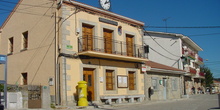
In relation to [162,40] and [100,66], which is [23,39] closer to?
[100,66]

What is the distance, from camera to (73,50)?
15.8 m

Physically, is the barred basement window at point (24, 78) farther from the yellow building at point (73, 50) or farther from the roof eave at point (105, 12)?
the roof eave at point (105, 12)

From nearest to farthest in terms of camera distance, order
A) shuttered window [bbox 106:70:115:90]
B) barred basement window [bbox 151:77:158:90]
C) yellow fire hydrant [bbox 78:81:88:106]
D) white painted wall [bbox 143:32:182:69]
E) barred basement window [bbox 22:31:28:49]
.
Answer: yellow fire hydrant [bbox 78:81:88:106] < shuttered window [bbox 106:70:115:90] < barred basement window [bbox 22:31:28:49] < barred basement window [bbox 151:77:158:90] < white painted wall [bbox 143:32:182:69]

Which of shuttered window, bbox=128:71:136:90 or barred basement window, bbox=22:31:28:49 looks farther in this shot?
shuttered window, bbox=128:71:136:90

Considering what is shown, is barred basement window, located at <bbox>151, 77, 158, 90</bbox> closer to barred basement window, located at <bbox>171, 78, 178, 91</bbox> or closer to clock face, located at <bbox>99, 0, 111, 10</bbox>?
barred basement window, located at <bbox>171, 78, 178, 91</bbox>

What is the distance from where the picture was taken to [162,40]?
122ft

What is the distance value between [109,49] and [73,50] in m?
3.32

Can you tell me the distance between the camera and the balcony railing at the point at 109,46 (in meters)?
16.6

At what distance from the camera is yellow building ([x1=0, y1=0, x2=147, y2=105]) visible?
15359 mm

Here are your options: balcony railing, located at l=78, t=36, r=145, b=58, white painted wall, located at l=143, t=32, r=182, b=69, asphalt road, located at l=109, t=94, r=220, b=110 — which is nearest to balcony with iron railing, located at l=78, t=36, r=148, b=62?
balcony railing, located at l=78, t=36, r=145, b=58

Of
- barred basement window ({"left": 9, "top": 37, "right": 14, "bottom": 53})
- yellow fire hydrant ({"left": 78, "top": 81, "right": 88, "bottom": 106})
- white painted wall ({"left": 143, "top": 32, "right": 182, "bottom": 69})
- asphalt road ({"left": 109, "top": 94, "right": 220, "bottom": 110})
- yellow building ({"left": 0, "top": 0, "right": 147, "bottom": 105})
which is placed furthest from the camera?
white painted wall ({"left": 143, "top": 32, "right": 182, "bottom": 69})

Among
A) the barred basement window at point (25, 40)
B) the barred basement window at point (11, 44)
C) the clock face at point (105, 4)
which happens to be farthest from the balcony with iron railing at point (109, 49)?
the barred basement window at point (11, 44)

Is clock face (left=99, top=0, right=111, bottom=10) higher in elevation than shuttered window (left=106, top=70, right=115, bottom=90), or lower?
higher

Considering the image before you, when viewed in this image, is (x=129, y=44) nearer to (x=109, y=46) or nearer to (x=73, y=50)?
(x=109, y=46)
